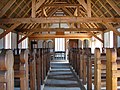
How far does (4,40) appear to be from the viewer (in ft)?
37.4

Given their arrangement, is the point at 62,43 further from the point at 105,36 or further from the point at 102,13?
the point at 102,13

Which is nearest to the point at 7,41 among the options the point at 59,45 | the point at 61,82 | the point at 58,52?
the point at 61,82

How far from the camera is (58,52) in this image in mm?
23469

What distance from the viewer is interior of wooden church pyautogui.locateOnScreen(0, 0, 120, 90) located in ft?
10.2

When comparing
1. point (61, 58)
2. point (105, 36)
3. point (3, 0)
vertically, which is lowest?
point (61, 58)

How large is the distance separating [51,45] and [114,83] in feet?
72.6

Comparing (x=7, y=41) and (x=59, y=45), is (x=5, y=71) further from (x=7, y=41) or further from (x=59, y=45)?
(x=59, y=45)

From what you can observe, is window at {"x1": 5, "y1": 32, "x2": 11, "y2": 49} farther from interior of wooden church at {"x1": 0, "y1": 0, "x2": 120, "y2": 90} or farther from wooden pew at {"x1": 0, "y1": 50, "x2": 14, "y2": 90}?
wooden pew at {"x1": 0, "y1": 50, "x2": 14, "y2": 90}

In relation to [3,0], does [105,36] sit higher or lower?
lower

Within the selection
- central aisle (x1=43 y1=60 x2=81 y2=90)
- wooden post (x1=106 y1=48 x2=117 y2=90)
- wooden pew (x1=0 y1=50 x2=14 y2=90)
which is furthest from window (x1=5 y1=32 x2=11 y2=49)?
wooden pew (x1=0 y1=50 x2=14 y2=90)

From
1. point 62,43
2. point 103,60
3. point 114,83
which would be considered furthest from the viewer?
point 62,43

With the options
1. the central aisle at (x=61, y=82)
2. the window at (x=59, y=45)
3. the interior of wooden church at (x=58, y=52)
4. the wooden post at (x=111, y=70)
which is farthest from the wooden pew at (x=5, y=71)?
the window at (x=59, y=45)

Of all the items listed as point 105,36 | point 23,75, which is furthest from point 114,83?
point 105,36

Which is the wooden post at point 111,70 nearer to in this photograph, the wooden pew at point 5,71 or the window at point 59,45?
the wooden pew at point 5,71
